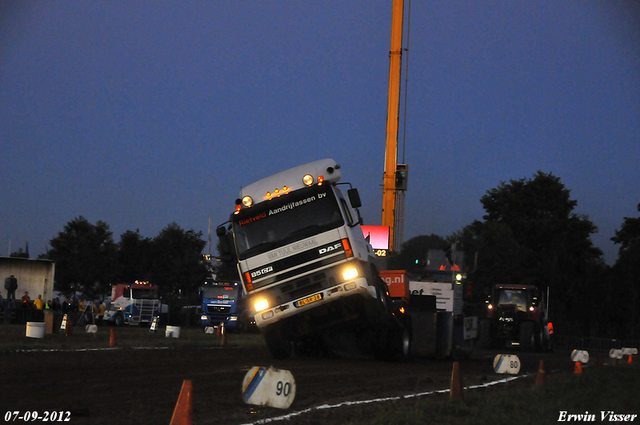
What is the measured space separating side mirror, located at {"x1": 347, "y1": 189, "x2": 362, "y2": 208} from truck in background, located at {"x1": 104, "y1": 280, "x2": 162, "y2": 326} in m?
30.3

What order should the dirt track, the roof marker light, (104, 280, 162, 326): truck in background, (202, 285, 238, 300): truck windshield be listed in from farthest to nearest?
(104, 280, 162, 326): truck in background < (202, 285, 238, 300): truck windshield < the roof marker light < the dirt track

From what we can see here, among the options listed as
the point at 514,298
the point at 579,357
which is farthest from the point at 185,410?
the point at 514,298

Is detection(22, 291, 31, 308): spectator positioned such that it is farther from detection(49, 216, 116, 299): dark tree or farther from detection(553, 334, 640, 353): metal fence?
detection(553, 334, 640, 353): metal fence

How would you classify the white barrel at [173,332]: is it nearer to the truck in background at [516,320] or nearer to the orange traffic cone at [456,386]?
the truck in background at [516,320]

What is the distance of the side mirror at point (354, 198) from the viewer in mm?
13555

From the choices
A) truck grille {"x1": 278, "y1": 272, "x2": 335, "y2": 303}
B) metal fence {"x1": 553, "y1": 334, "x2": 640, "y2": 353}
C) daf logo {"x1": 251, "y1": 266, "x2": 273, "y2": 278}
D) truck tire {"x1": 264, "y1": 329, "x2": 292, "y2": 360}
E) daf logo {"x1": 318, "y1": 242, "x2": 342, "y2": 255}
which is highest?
daf logo {"x1": 318, "y1": 242, "x2": 342, "y2": 255}

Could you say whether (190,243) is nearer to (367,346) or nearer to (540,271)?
(540,271)

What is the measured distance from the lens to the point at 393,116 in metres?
42.2

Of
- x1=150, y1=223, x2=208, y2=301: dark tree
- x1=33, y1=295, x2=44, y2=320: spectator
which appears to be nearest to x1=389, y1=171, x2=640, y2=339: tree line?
x1=33, y1=295, x2=44, y2=320: spectator

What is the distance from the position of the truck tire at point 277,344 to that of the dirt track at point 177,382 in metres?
0.24

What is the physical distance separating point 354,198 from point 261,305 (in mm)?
2825

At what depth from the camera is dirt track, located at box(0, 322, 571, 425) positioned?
780 centimetres

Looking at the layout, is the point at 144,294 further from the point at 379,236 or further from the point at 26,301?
the point at 379,236

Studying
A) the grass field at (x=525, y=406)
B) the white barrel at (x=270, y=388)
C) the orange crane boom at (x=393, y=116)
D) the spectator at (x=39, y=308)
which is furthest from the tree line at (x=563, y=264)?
the white barrel at (x=270, y=388)
